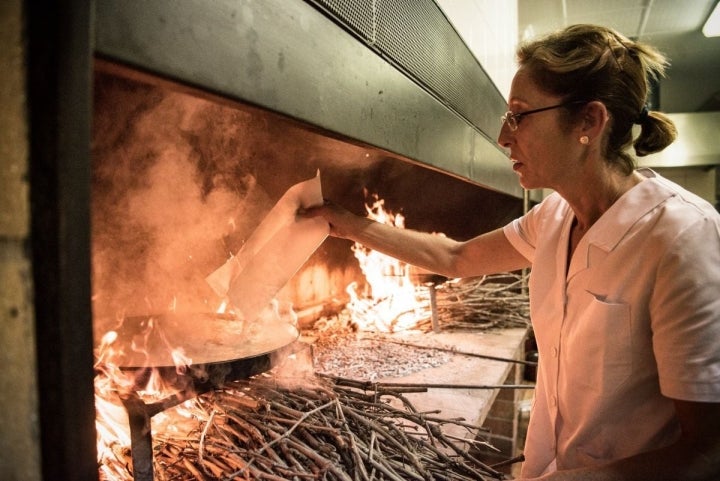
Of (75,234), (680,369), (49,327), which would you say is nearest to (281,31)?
(75,234)

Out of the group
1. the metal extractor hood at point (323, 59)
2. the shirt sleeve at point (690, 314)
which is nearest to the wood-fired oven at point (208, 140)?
the metal extractor hood at point (323, 59)

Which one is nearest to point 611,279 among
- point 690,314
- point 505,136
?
point 690,314

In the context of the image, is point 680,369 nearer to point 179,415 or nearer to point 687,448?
point 687,448

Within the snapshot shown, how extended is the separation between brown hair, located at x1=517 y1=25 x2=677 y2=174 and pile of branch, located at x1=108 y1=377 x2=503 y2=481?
50.0 inches

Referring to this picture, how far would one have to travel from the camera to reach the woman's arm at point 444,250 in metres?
2.09

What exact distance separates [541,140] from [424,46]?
3.16ft

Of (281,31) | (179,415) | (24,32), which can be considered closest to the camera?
(24,32)

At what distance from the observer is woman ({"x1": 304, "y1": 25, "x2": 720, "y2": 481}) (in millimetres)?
1207

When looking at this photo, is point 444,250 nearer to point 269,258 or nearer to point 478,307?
point 269,258

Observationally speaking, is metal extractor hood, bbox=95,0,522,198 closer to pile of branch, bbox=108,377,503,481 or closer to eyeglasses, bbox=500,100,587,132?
eyeglasses, bbox=500,100,587,132

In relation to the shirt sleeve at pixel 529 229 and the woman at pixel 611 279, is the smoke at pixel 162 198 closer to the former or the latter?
the woman at pixel 611 279

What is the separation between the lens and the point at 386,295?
4621mm

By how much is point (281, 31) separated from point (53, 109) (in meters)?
0.71

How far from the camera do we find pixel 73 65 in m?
0.61
